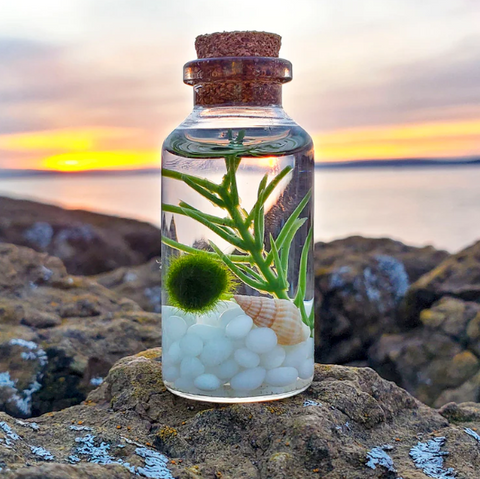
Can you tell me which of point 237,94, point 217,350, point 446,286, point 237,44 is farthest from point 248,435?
point 446,286

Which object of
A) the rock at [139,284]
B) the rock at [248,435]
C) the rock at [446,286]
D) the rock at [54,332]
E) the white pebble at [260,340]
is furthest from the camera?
the rock at [139,284]

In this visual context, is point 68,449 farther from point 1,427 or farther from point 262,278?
point 262,278

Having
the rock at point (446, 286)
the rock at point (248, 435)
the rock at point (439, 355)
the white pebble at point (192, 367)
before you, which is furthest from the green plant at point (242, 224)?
the rock at point (446, 286)

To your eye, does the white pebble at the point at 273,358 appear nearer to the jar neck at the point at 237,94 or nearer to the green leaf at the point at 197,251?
the green leaf at the point at 197,251

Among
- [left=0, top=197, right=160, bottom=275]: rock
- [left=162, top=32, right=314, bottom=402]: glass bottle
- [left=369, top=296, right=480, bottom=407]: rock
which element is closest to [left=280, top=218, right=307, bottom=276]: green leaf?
[left=162, top=32, right=314, bottom=402]: glass bottle

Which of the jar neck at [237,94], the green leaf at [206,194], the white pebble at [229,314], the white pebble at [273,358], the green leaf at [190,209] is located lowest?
the white pebble at [273,358]

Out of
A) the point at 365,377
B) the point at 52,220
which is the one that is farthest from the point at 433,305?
the point at 52,220
